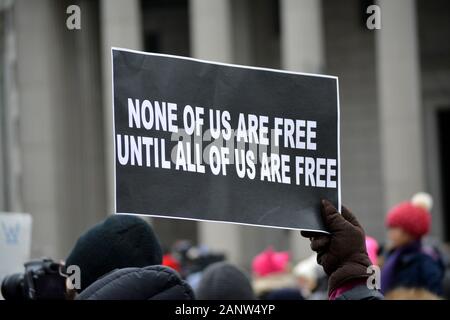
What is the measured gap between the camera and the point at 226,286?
5367 mm

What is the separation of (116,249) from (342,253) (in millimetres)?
893

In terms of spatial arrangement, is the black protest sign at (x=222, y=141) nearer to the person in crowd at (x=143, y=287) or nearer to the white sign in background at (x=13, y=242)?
the person in crowd at (x=143, y=287)

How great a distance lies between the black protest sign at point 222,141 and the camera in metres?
3.49

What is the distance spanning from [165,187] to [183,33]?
95.8ft

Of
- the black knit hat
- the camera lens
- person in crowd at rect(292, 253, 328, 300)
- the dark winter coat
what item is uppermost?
the black knit hat

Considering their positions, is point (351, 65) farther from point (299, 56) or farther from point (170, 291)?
point (170, 291)

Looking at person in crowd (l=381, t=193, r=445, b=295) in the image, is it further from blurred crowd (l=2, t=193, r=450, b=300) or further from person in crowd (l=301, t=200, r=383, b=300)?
person in crowd (l=301, t=200, r=383, b=300)

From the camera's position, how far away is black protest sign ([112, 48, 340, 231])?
137 inches

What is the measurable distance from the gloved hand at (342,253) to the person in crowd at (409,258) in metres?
3.88

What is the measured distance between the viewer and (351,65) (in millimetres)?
30312

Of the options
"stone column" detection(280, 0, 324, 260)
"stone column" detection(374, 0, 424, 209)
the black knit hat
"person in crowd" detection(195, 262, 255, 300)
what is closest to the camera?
the black knit hat

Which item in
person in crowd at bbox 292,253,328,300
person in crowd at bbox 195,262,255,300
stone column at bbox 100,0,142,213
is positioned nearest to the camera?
person in crowd at bbox 195,262,255,300

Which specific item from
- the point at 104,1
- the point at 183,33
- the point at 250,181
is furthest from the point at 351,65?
the point at 250,181

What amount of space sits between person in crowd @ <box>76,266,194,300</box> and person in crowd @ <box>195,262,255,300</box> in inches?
84.9
